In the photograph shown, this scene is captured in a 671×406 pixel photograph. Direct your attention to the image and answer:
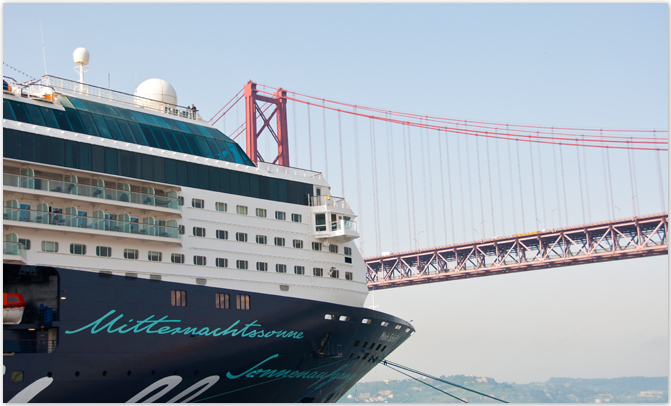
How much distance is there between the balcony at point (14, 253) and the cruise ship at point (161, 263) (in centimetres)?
6

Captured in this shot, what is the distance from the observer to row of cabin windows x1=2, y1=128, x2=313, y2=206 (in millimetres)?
24219

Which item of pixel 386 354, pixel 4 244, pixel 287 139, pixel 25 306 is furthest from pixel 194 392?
pixel 287 139

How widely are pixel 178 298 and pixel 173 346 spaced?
1665mm

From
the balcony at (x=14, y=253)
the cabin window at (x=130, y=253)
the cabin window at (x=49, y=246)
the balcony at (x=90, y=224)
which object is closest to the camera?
the balcony at (x=14, y=253)

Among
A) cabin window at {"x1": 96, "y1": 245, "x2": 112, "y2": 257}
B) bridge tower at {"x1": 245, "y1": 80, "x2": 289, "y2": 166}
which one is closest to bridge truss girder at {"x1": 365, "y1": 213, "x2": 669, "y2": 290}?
bridge tower at {"x1": 245, "y1": 80, "x2": 289, "y2": 166}

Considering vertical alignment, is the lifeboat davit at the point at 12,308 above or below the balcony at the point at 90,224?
below

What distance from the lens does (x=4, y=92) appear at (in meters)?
25.3

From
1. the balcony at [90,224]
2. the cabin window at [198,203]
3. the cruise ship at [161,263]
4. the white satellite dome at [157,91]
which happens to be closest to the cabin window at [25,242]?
the cruise ship at [161,263]

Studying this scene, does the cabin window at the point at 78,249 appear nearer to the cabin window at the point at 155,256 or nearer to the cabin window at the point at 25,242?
the cabin window at the point at 25,242

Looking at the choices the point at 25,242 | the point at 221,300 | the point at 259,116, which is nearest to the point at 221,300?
the point at 221,300

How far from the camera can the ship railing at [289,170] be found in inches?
1256

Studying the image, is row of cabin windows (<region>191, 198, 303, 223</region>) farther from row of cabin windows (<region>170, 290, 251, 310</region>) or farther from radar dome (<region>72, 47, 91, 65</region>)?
radar dome (<region>72, 47, 91, 65</region>)

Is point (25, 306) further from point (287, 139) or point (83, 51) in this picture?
point (287, 139)

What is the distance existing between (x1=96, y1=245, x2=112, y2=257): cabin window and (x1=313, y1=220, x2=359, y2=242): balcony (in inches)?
364
